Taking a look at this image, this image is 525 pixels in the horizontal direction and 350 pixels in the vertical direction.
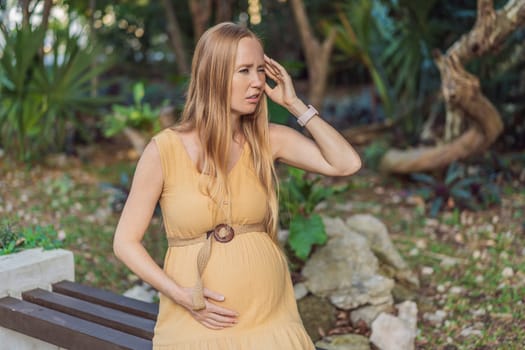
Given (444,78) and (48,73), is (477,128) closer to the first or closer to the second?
(444,78)

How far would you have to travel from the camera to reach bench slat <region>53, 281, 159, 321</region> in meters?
3.17

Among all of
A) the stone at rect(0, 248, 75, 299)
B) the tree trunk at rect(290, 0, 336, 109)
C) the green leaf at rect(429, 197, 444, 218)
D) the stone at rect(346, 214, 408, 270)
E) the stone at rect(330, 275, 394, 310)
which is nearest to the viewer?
the stone at rect(0, 248, 75, 299)

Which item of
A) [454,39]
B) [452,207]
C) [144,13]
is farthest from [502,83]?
[144,13]

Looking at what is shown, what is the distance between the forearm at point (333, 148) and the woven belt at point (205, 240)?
1.21ft

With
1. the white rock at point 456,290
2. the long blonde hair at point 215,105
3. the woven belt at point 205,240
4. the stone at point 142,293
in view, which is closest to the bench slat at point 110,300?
the woven belt at point 205,240

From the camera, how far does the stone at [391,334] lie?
146 inches

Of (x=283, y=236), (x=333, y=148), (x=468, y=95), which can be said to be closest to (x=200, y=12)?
(x=468, y=95)

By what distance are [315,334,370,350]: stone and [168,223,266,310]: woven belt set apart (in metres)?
1.42

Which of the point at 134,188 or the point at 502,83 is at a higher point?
the point at 502,83

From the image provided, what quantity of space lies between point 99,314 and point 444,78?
3516 millimetres

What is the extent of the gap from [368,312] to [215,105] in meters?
2.11

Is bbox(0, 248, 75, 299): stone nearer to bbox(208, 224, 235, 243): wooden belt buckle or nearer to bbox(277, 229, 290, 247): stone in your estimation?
bbox(208, 224, 235, 243): wooden belt buckle

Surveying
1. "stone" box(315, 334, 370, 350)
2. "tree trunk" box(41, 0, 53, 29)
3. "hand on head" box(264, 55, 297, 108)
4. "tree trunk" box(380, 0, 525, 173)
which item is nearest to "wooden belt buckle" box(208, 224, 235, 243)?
"hand on head" box(264, 55, 297, 108)

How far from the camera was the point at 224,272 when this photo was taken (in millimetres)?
2490
